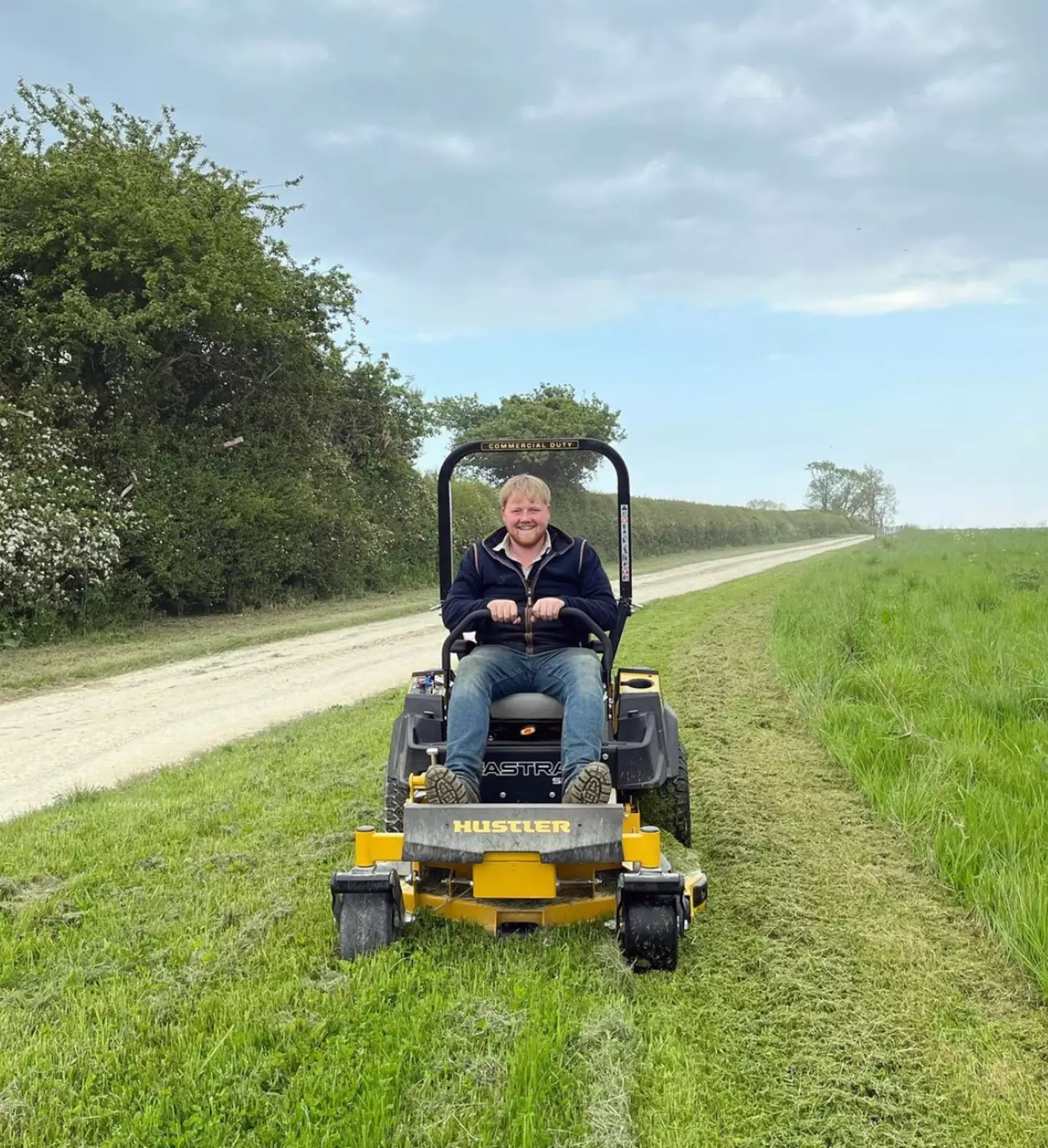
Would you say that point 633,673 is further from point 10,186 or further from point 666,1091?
point 10,186

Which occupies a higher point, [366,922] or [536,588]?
[536,588]

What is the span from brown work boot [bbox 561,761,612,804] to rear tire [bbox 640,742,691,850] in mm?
1036

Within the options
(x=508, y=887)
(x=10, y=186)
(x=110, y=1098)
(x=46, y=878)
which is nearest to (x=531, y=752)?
(x=508, y=887)

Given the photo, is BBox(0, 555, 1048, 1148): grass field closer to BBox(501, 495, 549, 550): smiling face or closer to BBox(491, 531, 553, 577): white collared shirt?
BBox(491, 531, 553, 577): white collared shirt

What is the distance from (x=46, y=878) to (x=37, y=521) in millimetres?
9198

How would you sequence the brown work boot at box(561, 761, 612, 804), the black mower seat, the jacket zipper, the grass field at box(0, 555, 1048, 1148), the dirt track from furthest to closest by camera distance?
1. the dirt track
2. the jacket zipper
3. the black mower seat
4. the brown work boot at box(561, 761, 612, 804)
5. the grass field at box(0, 555, 1048, 1148)

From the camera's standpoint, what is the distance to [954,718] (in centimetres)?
609

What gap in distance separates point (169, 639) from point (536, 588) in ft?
33.8

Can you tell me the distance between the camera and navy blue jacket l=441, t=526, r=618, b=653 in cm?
422

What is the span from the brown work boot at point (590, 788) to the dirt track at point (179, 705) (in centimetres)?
389

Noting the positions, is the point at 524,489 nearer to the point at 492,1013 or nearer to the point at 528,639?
the point at 528,639

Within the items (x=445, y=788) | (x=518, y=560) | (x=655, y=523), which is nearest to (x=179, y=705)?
(x=518, y=560)

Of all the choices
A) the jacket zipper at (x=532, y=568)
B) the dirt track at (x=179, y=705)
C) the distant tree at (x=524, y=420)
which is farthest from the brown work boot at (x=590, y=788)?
the distant tree at (x=524, y=420)

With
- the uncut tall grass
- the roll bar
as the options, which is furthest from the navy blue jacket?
the uncut tall grass
